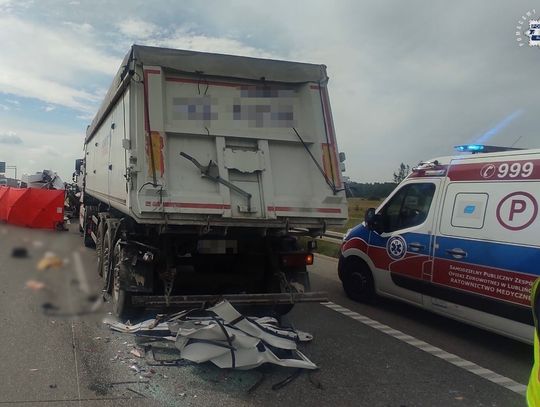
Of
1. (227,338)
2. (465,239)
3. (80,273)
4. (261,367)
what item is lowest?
(261,367)

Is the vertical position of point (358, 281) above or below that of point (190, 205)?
below

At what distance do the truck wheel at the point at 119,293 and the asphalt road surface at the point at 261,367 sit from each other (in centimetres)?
23

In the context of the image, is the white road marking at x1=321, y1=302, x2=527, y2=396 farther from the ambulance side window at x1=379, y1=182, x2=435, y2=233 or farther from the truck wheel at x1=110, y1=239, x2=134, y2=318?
the truck wheel at x1=110, y1=239, x2=134, y2=318

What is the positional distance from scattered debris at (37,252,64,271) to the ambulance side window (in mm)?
4602

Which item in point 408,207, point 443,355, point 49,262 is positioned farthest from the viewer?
point 408,207

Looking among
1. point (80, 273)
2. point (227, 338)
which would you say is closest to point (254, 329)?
point (227, 338)

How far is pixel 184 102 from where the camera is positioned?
5.82 metres

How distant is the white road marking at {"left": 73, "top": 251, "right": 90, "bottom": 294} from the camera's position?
267 inches

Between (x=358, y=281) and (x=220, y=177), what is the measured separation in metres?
3.44

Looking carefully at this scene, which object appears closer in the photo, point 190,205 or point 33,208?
point 190,205

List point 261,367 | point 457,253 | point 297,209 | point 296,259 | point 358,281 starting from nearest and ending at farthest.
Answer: point 261,367 < point 297,209 < point 457,253 < point 296,259 < point 358,281

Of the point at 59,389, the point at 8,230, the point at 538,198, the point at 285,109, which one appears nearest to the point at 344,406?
the point at 59,389

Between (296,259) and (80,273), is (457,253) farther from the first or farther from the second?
(80,273)

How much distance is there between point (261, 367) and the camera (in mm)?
4938
